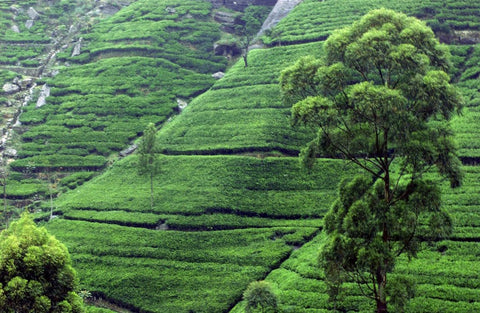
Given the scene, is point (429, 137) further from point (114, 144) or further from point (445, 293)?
point (114, 144)

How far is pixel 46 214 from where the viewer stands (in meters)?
51.7

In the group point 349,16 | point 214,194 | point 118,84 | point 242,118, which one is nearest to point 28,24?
point 118,84

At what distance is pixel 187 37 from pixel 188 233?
51194mm

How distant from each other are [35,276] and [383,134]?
20.6 meters

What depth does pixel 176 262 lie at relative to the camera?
42125mm

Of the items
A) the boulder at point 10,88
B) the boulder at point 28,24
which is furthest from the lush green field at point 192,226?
the boulder at point 28,24

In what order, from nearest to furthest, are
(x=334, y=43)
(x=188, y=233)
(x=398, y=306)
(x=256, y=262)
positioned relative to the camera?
(x=398, y=306) < (x=334, y=43) < (x=256, y=262) < (x=188, y=233)

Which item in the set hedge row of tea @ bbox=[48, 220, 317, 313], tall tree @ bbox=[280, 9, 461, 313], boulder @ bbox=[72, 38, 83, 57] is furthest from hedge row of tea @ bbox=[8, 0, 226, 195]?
tall tree @ bbox=[280, 9, 461, 313]

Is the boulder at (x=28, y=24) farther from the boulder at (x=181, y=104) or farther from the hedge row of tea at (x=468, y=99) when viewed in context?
Answer: the hedge row of tea at (x=468, y=99)

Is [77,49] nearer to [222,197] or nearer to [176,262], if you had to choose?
[222,197]

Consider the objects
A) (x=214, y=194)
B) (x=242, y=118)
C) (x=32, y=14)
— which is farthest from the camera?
(x=32, y=14)

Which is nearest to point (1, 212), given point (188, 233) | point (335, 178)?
point (188, 233)

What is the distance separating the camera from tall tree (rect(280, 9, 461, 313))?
80.8ft

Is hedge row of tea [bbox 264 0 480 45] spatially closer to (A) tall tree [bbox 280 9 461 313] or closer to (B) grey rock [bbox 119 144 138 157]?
(B) grey rock [bbox 119 144 138 157]
